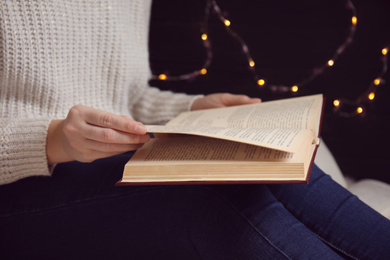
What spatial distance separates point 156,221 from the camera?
0.64m

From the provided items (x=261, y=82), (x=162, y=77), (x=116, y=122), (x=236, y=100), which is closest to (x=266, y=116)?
(x=236, y=100)

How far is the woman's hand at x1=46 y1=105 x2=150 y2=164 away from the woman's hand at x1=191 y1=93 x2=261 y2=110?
13.4 inches

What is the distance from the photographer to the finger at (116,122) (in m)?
0.55

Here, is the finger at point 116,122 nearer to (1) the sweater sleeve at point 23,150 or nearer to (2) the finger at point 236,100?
(1) the sweater sleeve at point 23,150

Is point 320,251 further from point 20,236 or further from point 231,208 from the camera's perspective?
point 20,236

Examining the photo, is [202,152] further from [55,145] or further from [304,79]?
[304,79]

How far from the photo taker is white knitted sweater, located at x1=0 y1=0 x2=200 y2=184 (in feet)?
2.22

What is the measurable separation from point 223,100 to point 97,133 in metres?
0.42

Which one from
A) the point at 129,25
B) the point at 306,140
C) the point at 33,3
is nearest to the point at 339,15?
the point at 129,25

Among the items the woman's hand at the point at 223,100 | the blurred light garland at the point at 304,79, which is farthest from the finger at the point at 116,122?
the blurred light garland at the point at 304,79

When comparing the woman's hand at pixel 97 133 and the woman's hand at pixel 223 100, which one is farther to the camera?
the woman's hand at pixel 223 100

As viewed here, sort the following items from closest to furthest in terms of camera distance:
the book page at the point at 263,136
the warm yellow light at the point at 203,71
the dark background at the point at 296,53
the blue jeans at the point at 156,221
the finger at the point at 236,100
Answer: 1. the book page at the point at 263,136
2. the blue jeans at the point at 156,221
3. the finger at the point at 236,100
4. the dark background at the point at 296,53
5. the warm yellow light at the point at 203,71

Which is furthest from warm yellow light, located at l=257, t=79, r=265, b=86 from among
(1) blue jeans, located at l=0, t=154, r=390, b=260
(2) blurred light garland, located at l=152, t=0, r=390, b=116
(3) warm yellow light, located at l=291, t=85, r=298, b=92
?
(1) blue jeans, located at l=0, t=154, r=390, b=260

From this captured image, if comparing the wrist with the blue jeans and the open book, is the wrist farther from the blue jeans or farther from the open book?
the open book
